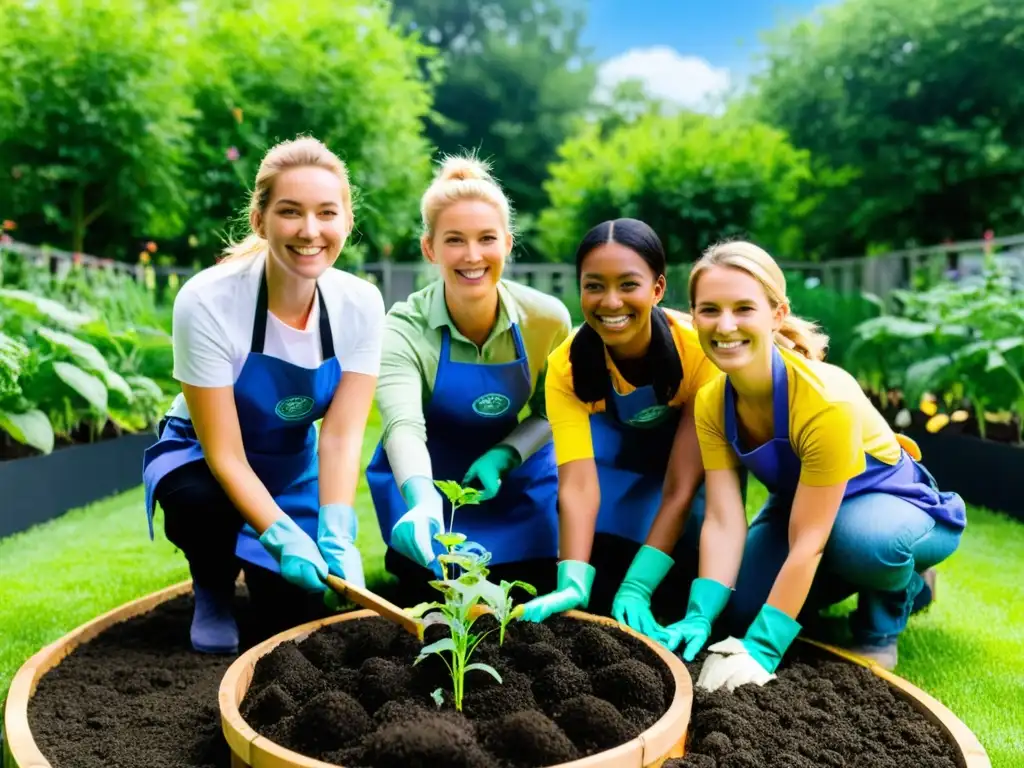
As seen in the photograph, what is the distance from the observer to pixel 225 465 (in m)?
2.08

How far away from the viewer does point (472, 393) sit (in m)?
2.50

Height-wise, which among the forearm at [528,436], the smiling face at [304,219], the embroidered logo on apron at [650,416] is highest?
the smiling face at [304,219]

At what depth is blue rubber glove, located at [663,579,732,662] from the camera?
1.98 m

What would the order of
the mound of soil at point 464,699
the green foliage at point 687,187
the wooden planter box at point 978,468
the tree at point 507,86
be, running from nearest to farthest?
the mound of soil at point 464,699
the wooden planter box at point 978,468
the green foliage at point 687,187
the tree at point 507,86

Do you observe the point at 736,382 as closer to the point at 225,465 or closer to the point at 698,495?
the point at 698,495

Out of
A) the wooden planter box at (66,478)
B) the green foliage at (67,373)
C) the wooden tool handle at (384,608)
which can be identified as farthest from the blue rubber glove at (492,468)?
the wooden planter box at (66,478)

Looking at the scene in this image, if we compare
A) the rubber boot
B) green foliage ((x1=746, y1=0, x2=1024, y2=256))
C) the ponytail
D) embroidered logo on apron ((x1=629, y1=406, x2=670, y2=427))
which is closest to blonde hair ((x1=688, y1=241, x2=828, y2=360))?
the ponytail

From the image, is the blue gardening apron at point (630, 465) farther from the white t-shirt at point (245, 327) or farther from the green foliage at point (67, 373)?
the green foliage at point (67, 373)

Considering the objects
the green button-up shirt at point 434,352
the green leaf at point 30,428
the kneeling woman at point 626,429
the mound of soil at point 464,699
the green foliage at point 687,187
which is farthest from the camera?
the green foliage at point 687,187

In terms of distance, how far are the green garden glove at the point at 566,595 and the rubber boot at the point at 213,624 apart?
2.48 ft

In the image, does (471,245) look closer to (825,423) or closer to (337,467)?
(337,467)

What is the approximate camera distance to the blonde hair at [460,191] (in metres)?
2.29

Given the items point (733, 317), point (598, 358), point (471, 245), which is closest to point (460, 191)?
point (471, 245)

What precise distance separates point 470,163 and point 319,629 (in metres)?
1.27
